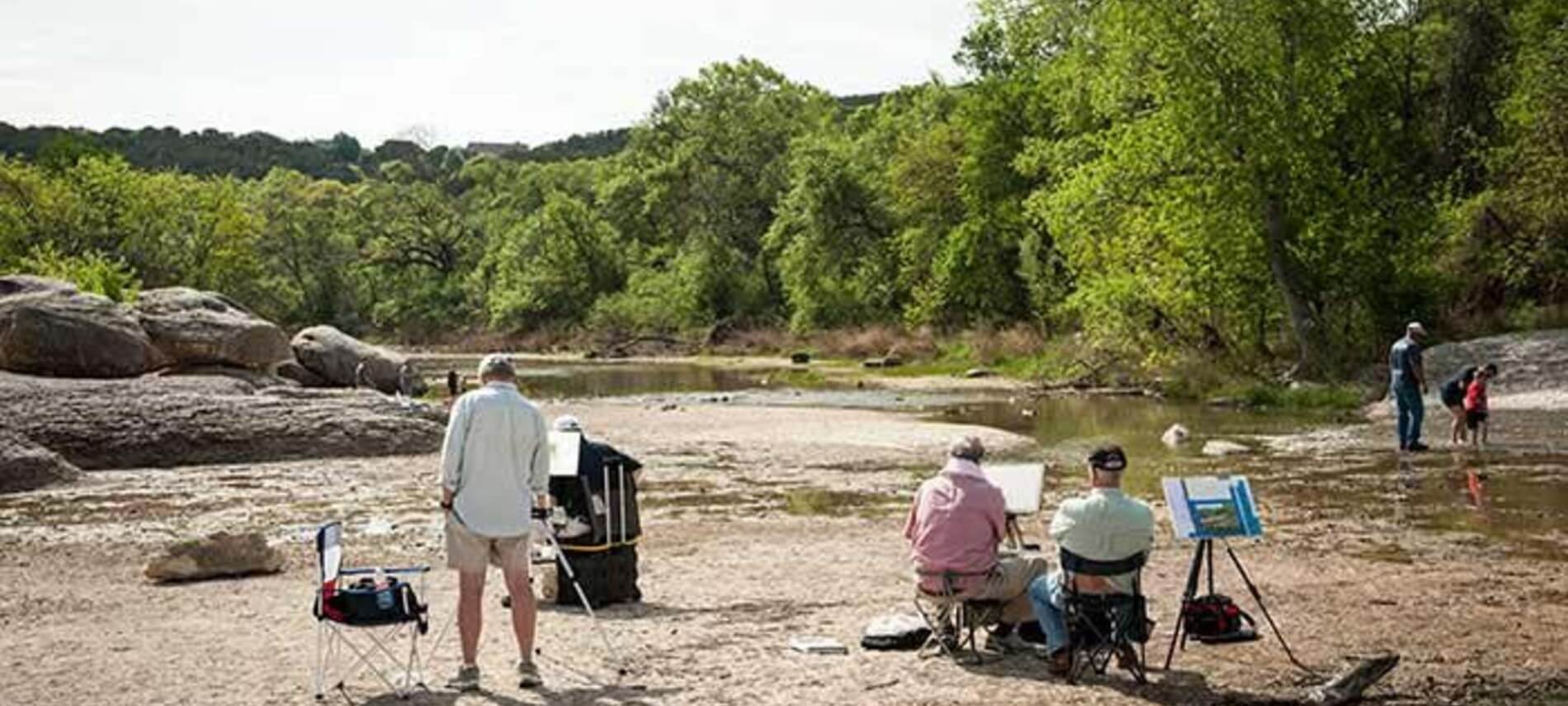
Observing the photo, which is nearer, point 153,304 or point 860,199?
point 153,304

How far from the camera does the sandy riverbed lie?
9.45 m

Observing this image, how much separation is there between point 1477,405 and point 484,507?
20113mm

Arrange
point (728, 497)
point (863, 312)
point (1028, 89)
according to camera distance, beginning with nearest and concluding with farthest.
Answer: point (728, 497), point (1028, 89), point (863, 312)

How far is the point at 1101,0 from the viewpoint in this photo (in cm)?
5084

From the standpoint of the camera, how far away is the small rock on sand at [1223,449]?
83.3ft

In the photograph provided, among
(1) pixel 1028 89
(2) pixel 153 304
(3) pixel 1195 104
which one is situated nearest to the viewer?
(2) pixel 153 304

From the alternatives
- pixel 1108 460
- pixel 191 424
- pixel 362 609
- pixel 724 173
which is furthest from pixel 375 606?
pixel 724 173

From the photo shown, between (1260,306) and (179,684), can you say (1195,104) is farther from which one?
(179,684)

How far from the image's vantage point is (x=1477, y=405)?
24.4m

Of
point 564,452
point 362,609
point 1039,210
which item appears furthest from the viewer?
point 1039,210

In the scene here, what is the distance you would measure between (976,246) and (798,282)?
49.1ft

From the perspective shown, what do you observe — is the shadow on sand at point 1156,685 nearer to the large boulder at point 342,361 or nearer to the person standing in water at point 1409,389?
the person standing in water at point 1409,389

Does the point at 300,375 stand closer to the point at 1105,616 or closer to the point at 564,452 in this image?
the point at 564,452

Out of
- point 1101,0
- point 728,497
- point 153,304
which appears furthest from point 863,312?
point 728,497
